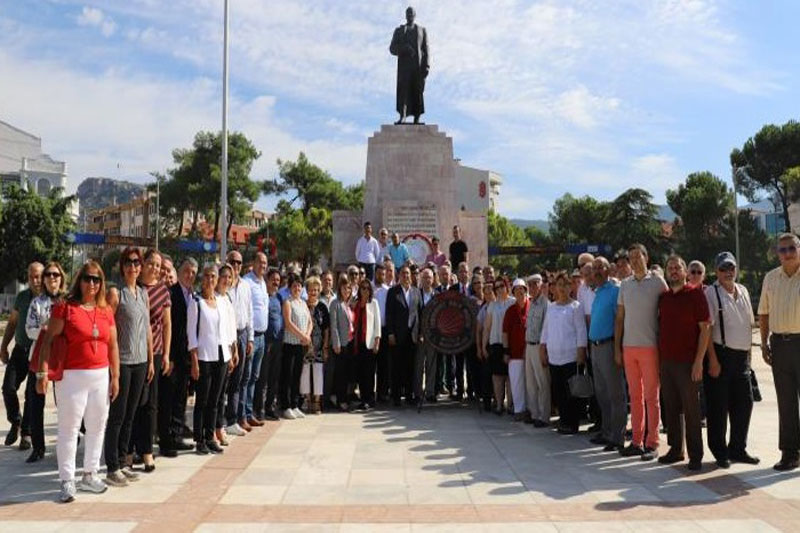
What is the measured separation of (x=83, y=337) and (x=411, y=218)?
12.6m

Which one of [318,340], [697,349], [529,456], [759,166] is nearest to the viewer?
[697,349]

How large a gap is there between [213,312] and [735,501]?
489 cm

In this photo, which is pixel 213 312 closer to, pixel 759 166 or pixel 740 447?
pixel 740 447

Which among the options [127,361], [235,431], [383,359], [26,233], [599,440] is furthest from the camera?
[26,233]

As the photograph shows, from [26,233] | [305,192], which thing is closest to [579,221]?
[305,192]

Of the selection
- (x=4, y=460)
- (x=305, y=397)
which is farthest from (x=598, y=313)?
(x=4, y=460)

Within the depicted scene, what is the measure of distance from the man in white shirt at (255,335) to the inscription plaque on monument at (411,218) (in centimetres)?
897

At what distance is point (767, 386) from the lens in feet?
40.9

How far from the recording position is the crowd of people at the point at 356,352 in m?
5.73

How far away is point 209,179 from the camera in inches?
1844

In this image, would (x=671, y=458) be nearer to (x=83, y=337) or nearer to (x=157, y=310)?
(x=157, y=310)

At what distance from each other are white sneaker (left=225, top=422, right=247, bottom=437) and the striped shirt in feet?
6.10

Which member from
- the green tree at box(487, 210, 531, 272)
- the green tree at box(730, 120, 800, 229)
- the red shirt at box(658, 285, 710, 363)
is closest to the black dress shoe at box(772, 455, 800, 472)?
the red shirt at box(658, 285, 710, 363)

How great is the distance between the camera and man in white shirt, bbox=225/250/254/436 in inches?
301
